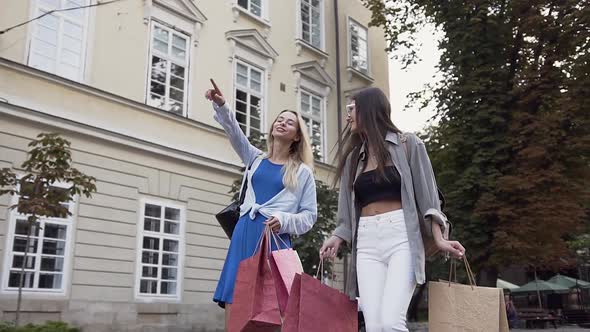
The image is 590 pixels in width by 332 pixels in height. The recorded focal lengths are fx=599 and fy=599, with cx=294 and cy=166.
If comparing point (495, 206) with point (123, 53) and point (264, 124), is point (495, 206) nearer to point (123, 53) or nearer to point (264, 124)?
point (264, 124)

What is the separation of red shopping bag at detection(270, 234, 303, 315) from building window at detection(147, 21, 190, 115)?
1070cm

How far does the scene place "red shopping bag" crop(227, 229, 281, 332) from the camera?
341 cm

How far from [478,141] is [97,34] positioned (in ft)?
32.9

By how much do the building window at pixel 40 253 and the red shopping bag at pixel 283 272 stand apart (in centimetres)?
801

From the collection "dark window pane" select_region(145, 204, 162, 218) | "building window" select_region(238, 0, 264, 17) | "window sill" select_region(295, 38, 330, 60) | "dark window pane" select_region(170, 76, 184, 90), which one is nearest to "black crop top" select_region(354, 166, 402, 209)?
"dark window pane" select_region(145, 204, 162, 218)

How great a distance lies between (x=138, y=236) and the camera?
12.9 meters

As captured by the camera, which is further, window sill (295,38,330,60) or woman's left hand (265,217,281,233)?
window sill (295,38,330,60)

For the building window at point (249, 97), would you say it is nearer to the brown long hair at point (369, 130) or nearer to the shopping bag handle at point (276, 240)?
the shopping bag handle at point (276, 240)

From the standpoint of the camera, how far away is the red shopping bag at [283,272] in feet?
11.5

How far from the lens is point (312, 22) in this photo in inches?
801

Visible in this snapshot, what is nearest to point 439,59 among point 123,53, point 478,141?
point 478,141

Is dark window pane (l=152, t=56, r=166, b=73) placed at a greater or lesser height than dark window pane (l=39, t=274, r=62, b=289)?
greater

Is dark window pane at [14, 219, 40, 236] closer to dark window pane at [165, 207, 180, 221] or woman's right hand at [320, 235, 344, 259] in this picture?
dark window pane at [165, 207, 180, 221]

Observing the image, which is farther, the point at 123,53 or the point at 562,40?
the point at 562,40
